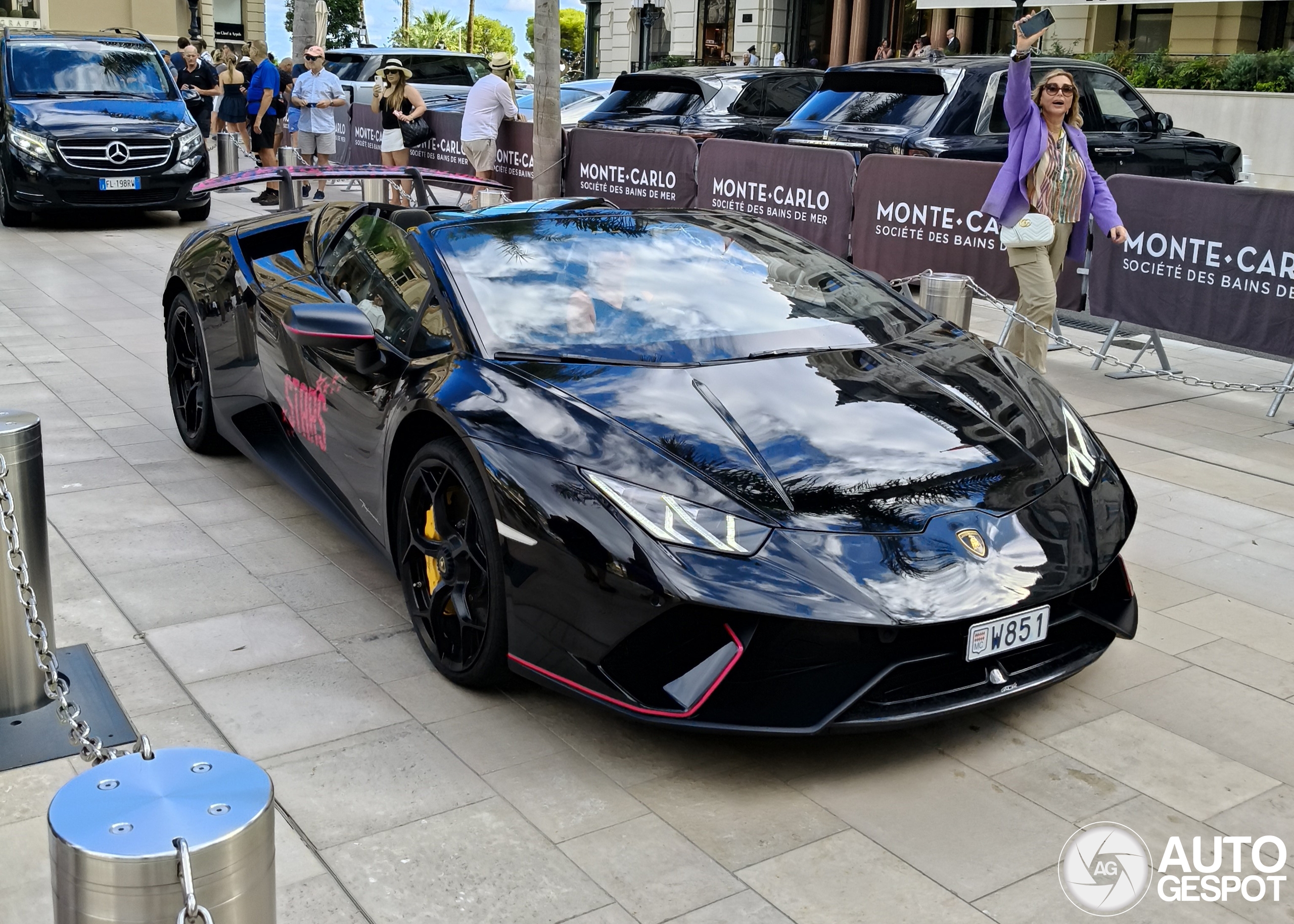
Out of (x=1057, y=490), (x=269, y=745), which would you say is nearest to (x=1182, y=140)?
(x=1057, y=490)

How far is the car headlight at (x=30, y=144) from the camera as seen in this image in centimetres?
1380

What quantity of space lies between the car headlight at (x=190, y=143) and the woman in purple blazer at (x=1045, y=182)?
32.3 feet

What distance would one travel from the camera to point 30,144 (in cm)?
1381

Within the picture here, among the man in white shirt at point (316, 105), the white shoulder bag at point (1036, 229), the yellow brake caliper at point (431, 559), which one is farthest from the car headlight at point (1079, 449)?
the man in white shirt at point (316, 105)

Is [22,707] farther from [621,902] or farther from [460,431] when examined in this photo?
[621,902]

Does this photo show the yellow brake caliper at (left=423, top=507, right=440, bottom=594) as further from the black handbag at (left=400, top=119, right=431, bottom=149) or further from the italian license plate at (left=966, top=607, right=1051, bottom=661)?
the black handbag at (left=400, top=119, right=431, bottom=149)

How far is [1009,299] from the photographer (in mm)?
9547

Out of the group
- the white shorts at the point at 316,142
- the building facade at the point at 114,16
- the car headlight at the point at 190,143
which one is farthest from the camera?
the building facade at the point at 114,16

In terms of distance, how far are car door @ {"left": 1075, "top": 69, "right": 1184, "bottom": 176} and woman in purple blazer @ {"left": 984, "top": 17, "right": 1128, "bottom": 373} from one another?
4408mm

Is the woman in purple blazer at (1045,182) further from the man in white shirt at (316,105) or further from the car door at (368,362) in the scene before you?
the man in white shirt at (316,105)

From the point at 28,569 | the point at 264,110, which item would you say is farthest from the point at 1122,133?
the point at 28,569

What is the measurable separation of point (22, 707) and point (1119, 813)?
9.82ft

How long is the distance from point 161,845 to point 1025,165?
22.6 feet

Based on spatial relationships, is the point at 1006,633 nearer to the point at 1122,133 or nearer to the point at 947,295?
the point at 947,295
